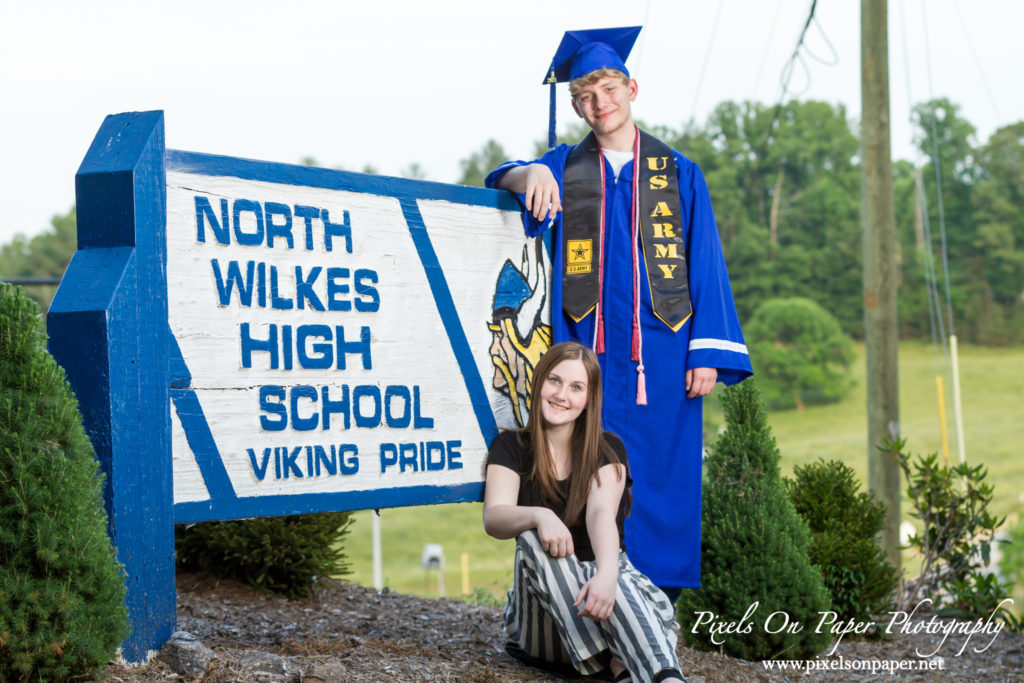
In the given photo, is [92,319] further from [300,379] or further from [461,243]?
[461,243]

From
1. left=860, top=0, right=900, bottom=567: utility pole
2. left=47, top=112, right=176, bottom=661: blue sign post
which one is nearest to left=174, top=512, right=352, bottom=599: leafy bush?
left=47, top=112, right=176, bottom=661: blue sign post

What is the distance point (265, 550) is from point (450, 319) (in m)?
2.03

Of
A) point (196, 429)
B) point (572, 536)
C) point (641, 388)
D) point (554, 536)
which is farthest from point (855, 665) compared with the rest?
point (196, 429)

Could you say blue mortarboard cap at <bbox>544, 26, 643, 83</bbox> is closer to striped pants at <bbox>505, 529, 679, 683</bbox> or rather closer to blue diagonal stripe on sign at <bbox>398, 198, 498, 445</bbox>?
blue diagonal stripe on sign at <bbox>398, 198, 498, 445</bbox>

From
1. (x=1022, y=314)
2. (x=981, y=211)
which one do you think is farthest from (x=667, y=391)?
(x=1022, y=314)

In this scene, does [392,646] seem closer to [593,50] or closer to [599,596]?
[599,596]

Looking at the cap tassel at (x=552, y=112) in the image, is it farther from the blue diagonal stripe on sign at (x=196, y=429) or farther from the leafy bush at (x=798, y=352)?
the leafy bush at (x=798, y=352)

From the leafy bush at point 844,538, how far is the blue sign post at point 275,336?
1.96 meters

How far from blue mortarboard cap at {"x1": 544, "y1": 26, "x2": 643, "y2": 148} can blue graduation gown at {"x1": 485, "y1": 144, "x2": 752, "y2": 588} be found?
0.37 metres

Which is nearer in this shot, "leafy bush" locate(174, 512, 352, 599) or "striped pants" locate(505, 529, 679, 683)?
"striped pants" locate(505, 529, 679, 683)

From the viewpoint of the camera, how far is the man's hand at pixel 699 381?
3561mm

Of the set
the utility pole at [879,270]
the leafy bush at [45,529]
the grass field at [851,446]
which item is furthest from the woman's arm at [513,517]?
the grass field at [851,446]

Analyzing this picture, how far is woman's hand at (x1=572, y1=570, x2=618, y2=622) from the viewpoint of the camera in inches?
112

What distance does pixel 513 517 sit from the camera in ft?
10.0
